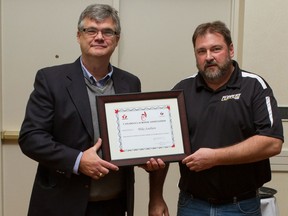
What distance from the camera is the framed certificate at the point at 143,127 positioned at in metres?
1.88

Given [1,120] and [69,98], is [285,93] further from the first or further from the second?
[1,120]

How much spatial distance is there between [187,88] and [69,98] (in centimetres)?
59

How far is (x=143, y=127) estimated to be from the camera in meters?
1.94

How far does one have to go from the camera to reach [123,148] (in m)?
1.90

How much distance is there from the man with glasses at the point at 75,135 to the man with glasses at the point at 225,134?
229 millimetres

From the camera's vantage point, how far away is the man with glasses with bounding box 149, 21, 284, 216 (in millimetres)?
1884

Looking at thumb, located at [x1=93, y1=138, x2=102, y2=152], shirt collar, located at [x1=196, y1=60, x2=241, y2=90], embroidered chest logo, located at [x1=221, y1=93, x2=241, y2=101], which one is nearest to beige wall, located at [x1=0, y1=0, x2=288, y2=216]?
shirt collar, located at [x1=196, y1=60, x2=241, y2=90]

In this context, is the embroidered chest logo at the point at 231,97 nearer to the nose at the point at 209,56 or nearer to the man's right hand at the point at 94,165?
the nose at the point at 209,56

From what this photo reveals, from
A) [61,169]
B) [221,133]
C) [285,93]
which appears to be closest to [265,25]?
[285,93]

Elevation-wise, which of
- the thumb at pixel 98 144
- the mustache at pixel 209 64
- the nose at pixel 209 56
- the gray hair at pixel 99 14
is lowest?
the thumb at pixel 98 144

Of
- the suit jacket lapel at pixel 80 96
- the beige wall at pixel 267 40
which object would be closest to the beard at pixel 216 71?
the suit jacket lapel at pixel 80 96

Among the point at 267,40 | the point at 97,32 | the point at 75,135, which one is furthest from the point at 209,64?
the point at 267,40

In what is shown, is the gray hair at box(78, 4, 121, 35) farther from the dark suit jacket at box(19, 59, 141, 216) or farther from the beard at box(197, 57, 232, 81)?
the beard at box(197, 57, 232, 81)

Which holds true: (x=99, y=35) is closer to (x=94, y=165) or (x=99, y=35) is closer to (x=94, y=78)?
(x=94, y=78)
